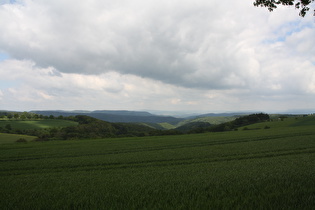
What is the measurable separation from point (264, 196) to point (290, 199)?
2.38 feet

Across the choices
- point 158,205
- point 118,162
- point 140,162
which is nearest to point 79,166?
point 118,162

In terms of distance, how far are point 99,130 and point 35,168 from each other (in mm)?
111438

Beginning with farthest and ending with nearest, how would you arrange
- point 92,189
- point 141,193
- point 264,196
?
point 92,189
point 141,193
point 264,196

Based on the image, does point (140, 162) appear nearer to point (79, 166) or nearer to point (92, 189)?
point (79, 166)

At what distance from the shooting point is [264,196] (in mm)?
6207

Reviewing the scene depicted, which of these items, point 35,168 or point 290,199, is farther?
point 35,168

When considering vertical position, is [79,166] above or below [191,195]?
below

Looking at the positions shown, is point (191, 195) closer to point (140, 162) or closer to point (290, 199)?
point (290, 199)

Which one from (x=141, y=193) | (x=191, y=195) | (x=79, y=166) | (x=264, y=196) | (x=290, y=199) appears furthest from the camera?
(x=79, y=166)

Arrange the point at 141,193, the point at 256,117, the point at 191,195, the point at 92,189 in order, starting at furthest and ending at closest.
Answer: the point at 256,117 → the point at 92,189 → the point at 141,193 → the point at 191,195

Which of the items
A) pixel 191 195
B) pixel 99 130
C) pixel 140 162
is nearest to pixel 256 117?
pixel 99 130

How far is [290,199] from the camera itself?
227 inches

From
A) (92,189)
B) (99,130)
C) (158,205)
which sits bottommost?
(99,130)

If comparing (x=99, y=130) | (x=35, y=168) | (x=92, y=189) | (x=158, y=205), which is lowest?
(x=99, y=130)
